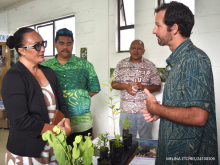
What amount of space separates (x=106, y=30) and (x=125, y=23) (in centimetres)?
41

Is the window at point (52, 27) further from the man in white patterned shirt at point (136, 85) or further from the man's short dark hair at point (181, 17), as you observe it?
the man's short dark hair at point (181, 17)

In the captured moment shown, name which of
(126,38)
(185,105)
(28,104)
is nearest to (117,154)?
(185,105)

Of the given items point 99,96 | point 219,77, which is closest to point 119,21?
point 99,96

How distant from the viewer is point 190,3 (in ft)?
9.40

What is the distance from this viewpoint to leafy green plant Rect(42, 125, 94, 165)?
1.97 ft

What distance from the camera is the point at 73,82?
1962mm

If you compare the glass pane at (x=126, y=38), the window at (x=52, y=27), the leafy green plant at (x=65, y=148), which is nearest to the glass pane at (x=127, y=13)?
the glass pane at (x=126, y=38)

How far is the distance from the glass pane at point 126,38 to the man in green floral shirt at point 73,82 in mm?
1760

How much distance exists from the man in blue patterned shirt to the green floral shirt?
103 cm

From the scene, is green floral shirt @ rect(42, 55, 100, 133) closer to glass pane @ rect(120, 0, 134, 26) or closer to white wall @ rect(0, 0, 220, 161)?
white wall @ rect(0, 0, 220, 161)

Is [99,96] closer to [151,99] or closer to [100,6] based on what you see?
[100,6]

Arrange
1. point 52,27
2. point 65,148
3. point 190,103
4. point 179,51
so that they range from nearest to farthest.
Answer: point 65,148 < point 190,103 < point 179,51 < point 52,27

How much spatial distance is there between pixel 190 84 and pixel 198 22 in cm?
217

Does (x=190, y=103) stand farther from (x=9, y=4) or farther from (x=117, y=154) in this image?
(x=9, y=4)
